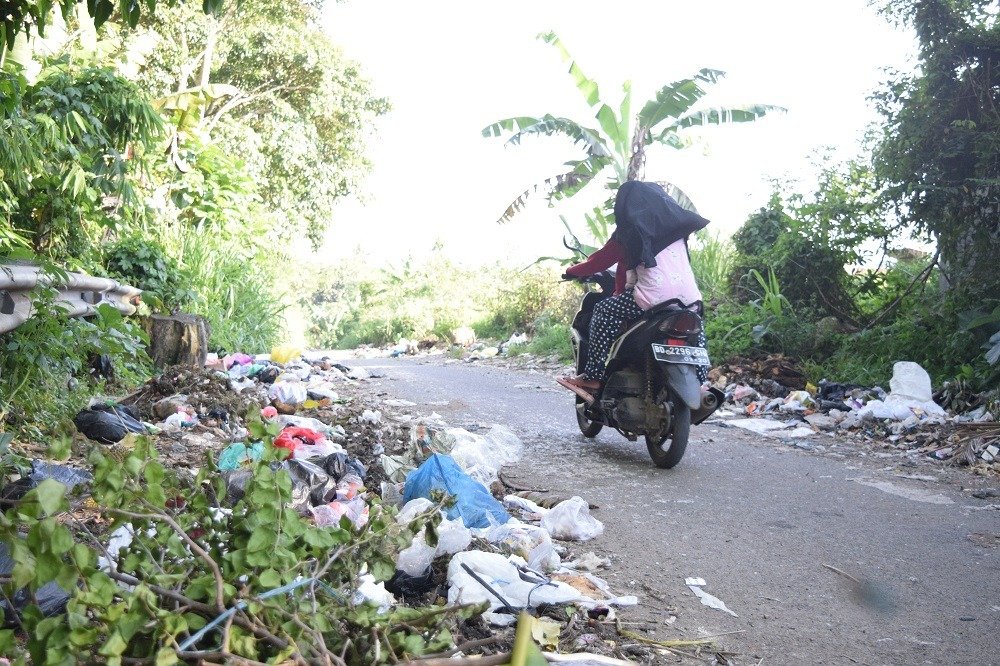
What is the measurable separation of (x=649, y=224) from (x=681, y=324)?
70cm

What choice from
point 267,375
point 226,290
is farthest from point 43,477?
point 226,290

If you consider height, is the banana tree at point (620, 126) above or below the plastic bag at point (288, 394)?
above

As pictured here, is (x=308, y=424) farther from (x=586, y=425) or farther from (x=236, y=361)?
(x=236, y=361)

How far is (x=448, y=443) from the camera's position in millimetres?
4867

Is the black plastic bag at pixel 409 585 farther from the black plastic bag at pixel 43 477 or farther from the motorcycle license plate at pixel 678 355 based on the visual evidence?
the motorcycle license plate at pixel 678 355

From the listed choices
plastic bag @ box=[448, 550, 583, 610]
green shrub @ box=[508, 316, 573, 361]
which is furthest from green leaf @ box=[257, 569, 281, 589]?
green shrub @ box=[508, 316, 573, 361]

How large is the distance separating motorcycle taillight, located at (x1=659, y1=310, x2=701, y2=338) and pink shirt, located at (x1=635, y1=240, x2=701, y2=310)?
123 mm

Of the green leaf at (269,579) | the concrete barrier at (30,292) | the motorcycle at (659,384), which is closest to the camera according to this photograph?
the green leaf at (269,579)

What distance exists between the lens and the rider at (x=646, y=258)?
5.45 metres

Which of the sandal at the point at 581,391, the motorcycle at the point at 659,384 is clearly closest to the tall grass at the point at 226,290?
the sandal at the point at 581,391

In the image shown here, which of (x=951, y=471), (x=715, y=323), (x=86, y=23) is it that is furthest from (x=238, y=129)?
(x=951, y=471)

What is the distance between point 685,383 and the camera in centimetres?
518

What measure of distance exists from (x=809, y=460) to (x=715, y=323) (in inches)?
214

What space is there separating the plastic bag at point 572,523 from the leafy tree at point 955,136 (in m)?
5.67
